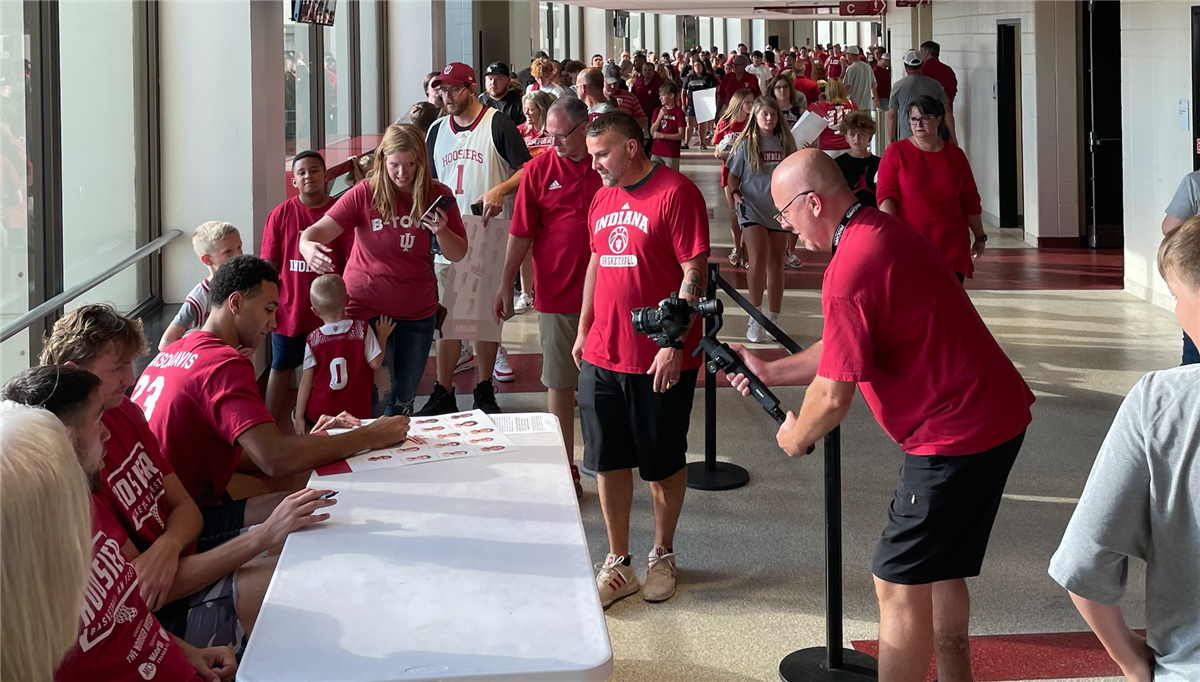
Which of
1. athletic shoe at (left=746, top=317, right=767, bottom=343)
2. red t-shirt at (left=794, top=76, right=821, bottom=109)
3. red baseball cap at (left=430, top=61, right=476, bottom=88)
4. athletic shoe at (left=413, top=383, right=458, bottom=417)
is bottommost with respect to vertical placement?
athletic shoe at (left=413, top=383, right=458, bottom=417)

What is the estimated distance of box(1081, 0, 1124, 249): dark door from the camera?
1123 centimetres

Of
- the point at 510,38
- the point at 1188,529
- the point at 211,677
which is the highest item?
the point at 510,38

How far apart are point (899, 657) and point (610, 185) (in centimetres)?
185

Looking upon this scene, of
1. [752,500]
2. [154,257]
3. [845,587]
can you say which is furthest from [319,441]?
[154,257]

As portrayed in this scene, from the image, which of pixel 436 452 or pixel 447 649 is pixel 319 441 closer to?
pixel 436 452

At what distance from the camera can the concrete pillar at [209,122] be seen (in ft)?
21.4

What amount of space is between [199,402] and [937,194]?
406cm

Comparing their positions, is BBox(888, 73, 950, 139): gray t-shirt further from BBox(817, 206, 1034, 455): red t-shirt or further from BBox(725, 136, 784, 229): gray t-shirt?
BBox(817, 206, 1034, 455): red t-shirt

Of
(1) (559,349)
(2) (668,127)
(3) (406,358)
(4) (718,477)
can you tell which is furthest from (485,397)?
(2) (668,127)

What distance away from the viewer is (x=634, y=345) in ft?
→ 13.5

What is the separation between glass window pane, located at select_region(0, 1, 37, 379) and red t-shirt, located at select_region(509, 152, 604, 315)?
1.94 meters

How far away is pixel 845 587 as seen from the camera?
4316mm

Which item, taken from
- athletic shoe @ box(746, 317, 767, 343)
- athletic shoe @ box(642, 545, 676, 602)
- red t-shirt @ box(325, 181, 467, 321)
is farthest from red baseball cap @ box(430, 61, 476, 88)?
athletic shoe @ box(642, 545, 676, 602)

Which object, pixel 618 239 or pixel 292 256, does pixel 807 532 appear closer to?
pixel 618 239
